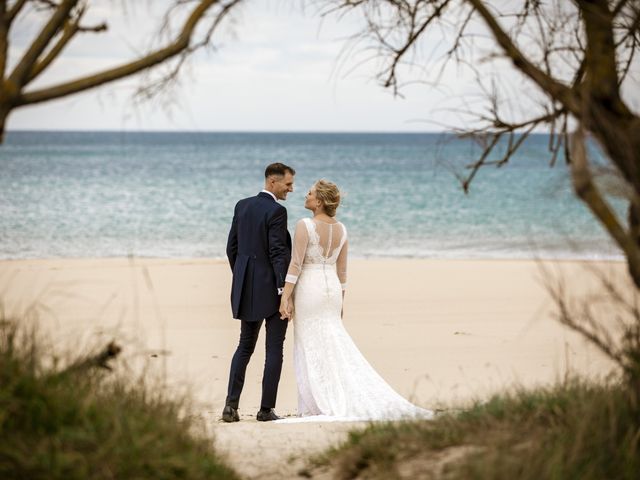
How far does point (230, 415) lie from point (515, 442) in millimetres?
3547

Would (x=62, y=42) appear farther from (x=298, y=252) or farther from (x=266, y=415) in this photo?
(x=266, y=415)

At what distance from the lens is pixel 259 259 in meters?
7.55

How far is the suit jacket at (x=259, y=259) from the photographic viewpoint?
7.45 metres

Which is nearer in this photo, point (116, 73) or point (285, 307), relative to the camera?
point (116, 73)

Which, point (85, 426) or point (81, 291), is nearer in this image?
point (85, 426)

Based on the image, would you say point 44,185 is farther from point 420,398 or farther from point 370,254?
point 420,398

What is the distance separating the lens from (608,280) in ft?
13.8

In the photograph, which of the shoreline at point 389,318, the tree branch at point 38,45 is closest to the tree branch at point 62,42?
the tree branch at point 38,45

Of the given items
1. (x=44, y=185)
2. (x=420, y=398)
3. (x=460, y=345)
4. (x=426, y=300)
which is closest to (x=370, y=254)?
(x=426, y=300)

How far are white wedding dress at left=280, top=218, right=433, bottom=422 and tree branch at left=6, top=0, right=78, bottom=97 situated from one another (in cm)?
396

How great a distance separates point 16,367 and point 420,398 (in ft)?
17.9

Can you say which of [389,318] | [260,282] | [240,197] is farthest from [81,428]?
[240,197]

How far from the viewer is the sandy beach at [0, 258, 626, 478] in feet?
20.7

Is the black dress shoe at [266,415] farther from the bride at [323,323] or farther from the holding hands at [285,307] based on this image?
the holding hands at [285,307]
